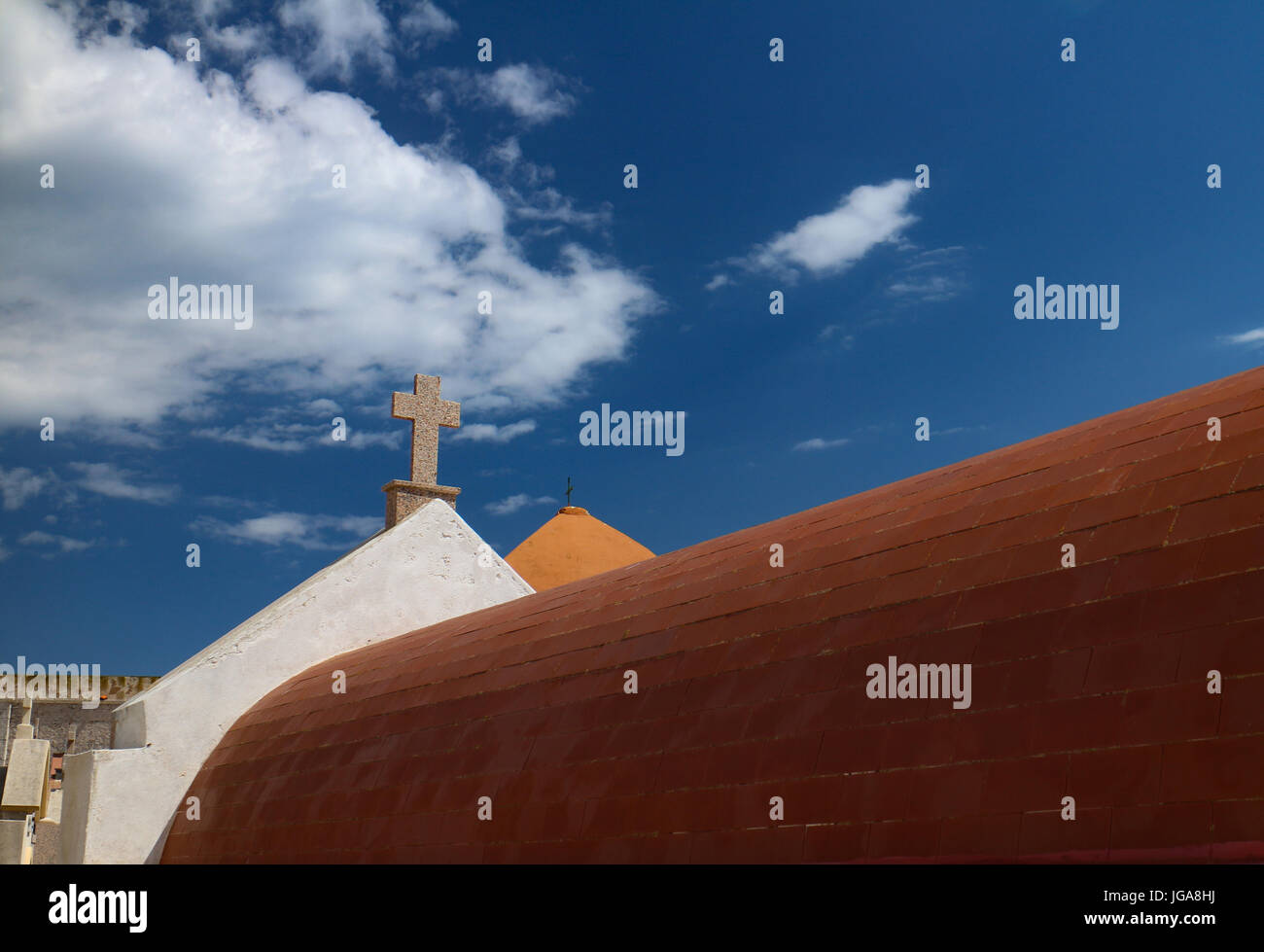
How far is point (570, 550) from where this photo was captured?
27328 mm

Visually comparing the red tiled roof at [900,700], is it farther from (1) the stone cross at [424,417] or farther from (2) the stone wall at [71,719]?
(2) the stone wall at [71,719]

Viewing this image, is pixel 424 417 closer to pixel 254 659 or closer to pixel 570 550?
pixel 254 659

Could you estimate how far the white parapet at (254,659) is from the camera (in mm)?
13555

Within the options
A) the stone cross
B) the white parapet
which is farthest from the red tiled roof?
the stone cross

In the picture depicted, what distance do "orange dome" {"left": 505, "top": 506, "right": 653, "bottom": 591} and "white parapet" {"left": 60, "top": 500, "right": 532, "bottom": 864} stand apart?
9353 mm

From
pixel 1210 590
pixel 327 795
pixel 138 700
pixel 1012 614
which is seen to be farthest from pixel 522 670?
pixel 138 700

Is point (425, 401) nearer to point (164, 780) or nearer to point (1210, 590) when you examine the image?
point (164, 780)

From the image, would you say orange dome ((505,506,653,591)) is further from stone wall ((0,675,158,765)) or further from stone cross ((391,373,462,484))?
stone wall ((0,675,158,765))

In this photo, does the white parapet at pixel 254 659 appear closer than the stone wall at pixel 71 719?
Yes

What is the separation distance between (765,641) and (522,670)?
2963 millimetres

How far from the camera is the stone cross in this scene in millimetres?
17281

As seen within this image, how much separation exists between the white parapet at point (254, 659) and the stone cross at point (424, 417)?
2.59 feet

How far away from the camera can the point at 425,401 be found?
1753 centimetres

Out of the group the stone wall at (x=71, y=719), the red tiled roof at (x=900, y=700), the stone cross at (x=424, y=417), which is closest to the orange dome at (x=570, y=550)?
the stone cross at (x=424, y=417)
